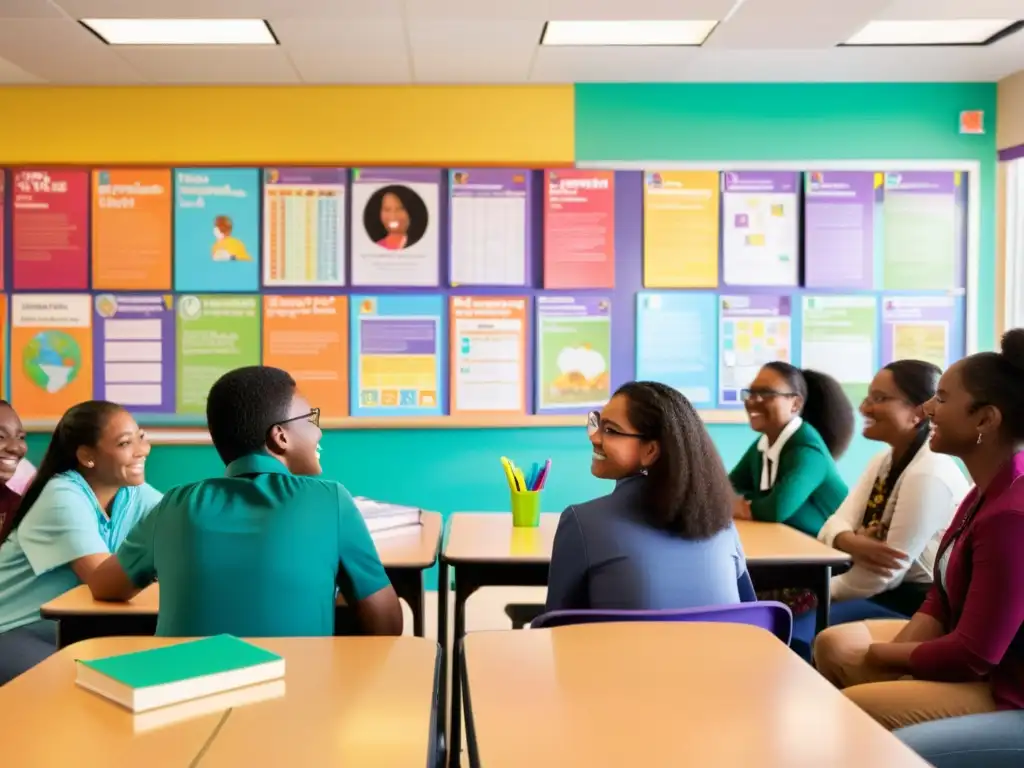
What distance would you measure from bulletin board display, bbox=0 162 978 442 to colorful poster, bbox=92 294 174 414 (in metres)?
0.01

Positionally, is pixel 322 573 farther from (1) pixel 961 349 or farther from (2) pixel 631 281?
(1) pixel 961 349

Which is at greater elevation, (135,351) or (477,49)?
(477,49)

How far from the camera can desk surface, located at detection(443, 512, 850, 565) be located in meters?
2.62

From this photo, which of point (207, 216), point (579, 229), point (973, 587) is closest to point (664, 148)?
point (579, 229)

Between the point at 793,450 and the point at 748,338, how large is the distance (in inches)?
56.2

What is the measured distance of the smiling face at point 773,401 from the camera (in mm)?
3436

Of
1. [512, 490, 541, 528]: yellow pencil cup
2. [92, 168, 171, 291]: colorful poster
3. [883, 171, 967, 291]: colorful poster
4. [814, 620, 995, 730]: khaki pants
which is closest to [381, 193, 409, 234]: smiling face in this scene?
[92, 168, 171, 291]: colorful poster

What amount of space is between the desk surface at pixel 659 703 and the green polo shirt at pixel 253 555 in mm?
372

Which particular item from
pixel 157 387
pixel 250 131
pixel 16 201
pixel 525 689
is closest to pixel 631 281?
pixel 250 131

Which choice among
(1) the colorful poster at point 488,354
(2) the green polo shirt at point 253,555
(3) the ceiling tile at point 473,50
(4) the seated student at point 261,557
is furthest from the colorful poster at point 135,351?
(2) the green polo shirt at point 253,555

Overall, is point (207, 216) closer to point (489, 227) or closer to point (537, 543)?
point (489, 227)

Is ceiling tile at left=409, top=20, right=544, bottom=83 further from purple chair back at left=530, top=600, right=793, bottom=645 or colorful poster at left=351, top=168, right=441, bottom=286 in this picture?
purple chair back at left=530, top=600, right=793, bottom=645

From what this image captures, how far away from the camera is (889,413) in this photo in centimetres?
300

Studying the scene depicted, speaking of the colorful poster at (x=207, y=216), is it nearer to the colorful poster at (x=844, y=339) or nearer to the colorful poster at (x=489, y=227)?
the colorful poster at (x=489, y=227)
